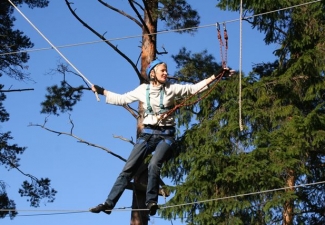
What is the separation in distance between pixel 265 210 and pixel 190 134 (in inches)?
58.6

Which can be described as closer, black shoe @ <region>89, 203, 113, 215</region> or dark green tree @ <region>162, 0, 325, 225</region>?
black shoe @ <region>89, 203, 113, 215</region>

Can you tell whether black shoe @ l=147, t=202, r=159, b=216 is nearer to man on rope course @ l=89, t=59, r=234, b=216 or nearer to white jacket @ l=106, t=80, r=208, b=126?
man on rope course @ l=89, t=59, r=234, b=216

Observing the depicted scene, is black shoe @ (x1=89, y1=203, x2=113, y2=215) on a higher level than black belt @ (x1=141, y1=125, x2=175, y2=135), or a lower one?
lower

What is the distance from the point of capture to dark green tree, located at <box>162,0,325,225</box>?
11344 mm

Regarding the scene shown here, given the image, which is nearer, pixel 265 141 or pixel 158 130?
pixel 158 130

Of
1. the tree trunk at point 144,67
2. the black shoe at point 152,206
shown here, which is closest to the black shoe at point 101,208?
the black shoe at point 152,206

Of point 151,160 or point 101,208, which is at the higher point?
point 151,160

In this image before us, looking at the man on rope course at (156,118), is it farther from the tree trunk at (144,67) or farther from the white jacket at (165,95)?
the tree trunk at (144,67)

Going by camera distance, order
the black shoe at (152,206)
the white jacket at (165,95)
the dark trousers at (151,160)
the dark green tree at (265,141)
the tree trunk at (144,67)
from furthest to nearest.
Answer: the tree trunk at (144,67) < the dark green tree at (265,141) < the white jacket at (165,95) < the dark trousers at (151,160) < the black shoe at (152,206)

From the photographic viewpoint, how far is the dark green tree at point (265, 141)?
11.3 meters

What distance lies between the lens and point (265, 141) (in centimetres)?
1168

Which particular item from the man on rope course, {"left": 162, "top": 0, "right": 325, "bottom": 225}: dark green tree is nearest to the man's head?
the man on rope course

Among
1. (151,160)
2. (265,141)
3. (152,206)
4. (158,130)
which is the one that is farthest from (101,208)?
(265,141)

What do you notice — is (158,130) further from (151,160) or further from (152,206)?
(152,206)
